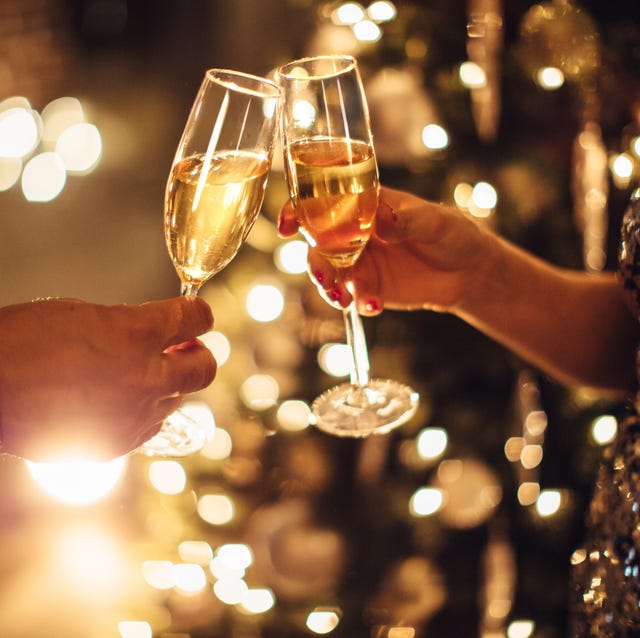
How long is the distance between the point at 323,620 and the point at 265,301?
2.87 feet

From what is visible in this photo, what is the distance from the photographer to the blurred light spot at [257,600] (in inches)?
93.7

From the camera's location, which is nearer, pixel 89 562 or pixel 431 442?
pixel 431 442

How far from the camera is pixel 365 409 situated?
4.26 feet

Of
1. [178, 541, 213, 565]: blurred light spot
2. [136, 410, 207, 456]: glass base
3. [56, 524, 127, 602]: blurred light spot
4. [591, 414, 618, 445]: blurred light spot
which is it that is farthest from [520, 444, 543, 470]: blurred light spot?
[56, 524, 127, 602]: blurred light spot

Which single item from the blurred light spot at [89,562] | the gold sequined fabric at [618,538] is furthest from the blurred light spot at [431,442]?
the blurred light spot at [89,562]

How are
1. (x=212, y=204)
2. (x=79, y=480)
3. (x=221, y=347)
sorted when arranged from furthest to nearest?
(x=79, y=480), (x=221, y=347), (x=212, y=204)

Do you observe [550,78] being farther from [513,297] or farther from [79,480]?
[79,480]

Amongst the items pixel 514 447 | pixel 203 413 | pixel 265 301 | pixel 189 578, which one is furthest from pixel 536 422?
pixel 189 578

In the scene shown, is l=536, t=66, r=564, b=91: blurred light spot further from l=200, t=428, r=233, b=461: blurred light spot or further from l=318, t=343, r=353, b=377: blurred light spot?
l=200, t=428, r=233, b=461: blurred light spot

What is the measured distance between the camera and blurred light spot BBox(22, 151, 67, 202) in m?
4.06

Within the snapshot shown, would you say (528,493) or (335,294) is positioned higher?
(335,294)

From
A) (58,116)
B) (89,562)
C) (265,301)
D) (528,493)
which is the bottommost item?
(89,562)

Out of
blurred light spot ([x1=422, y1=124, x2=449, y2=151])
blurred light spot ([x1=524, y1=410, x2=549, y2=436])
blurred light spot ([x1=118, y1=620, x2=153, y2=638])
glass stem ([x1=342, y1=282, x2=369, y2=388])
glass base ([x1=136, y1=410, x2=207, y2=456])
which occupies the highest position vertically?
blurred light spot ([x1=422, y1=124, x2=449, y2=151])

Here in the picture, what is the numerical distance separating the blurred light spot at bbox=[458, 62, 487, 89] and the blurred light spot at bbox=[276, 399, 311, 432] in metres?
0.90
